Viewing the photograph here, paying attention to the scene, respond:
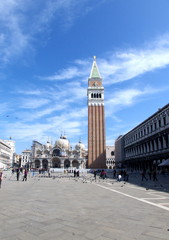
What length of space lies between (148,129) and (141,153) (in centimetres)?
831

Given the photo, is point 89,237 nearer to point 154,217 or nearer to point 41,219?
point 41,219

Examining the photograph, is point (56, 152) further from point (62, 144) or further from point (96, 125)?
point (96, 125)

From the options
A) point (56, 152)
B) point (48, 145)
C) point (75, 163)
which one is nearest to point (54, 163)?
point (56, 152)

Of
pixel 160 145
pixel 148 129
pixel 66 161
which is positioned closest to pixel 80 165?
pixel 66 161

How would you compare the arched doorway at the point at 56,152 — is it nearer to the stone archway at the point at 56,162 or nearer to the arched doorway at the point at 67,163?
the stone archway at the point at 56,162

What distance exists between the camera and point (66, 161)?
93.1 meters

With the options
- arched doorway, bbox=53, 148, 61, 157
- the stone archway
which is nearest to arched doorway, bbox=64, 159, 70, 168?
the stone archway

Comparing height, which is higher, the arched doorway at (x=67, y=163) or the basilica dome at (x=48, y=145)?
the basilica dome at (x=48, y=145)

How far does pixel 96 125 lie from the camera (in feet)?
264

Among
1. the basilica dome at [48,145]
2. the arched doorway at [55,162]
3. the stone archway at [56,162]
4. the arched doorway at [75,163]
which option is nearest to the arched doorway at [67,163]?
the arched doorway at [75,163]

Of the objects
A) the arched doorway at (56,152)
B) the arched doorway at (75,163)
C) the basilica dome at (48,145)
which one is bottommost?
the arched doorway at (75,163)

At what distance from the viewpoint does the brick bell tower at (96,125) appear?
77000 millimetres

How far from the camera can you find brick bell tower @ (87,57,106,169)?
253 feet

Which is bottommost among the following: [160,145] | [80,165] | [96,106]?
[80,165]
